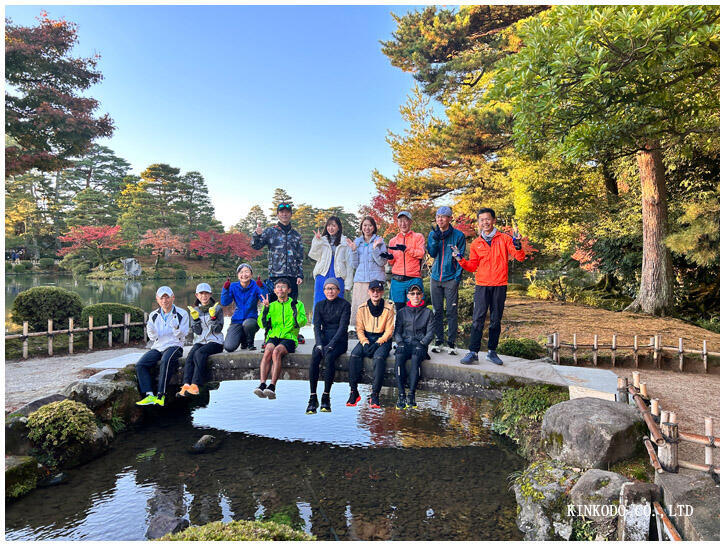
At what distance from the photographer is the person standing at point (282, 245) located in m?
6.55

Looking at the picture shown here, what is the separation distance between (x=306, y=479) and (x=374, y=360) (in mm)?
1589

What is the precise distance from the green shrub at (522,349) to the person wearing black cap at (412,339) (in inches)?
122

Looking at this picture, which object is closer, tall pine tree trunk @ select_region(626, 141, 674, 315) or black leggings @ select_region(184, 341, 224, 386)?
black leggings @ select_region(184, 341, 224, 386)

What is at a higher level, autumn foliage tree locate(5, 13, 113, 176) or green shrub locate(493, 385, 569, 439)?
autumn foliage tree locate(5, 13, 113, 176)

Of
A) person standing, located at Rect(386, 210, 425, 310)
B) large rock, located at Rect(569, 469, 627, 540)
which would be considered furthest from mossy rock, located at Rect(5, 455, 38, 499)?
large rock, located at Rect(569, 469, 627, 540)

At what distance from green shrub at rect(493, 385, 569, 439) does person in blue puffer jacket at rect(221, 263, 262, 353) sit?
3.72m

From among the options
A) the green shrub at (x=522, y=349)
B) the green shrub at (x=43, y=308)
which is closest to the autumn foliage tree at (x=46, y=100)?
the green shrub at (x=43, y=308)

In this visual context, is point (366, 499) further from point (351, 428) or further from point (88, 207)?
point (88, 207)

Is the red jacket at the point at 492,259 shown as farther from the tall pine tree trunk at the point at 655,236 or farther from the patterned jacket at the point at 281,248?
the tall pine tree trunk at the point at 655,236

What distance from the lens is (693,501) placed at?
322 centimetres

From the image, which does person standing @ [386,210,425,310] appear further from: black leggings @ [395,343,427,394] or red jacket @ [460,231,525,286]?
black leggings @ [395,343,427,394]

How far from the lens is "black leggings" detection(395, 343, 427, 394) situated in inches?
217

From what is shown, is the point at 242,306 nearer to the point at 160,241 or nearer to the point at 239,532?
the point at 239,532

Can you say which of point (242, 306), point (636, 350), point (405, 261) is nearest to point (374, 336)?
point (405, 261)
